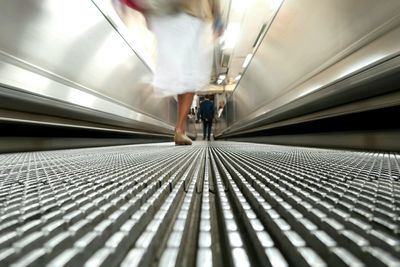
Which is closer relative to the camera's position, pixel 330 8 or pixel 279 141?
pixel 330 8

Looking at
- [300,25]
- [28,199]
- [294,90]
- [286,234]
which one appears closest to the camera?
[286,234]

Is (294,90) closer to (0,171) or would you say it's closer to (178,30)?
(178,30)

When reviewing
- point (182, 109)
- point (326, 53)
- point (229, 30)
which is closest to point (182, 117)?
point (182, 109)

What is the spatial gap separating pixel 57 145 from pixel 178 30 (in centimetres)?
117

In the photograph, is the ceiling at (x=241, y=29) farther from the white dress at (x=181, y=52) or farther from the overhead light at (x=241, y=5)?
the white dress at (x=181, y=52)

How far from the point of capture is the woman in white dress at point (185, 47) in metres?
2.27

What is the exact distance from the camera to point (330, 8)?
1.53m

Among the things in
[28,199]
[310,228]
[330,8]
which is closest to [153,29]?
[330,8]

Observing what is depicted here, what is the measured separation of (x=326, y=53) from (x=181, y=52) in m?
1.13

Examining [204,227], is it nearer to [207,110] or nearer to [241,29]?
[241,29]

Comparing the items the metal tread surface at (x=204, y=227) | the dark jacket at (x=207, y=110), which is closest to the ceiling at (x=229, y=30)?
the dark jacket at (x=207, y=110)

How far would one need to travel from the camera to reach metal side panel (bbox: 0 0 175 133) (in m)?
1.38

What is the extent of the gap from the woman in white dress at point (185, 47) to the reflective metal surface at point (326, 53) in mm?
566

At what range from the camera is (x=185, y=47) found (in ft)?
7.82
